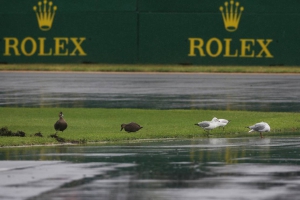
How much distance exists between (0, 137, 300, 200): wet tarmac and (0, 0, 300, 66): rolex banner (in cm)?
2732

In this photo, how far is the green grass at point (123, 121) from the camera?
2031cm

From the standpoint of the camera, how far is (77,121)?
2341 cm

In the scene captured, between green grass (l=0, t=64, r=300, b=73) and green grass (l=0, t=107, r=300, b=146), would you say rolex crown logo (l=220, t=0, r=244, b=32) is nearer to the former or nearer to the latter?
green grass (l=0, t=64, r=300, b=73)

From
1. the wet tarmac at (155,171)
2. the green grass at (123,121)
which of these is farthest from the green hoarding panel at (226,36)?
the wet tarmac at (155,171)

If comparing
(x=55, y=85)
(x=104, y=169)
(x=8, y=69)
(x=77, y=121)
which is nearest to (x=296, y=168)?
(x=104, y=169)

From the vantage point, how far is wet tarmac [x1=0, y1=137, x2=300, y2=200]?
12266mm

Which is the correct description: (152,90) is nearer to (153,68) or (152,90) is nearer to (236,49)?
(153,68)

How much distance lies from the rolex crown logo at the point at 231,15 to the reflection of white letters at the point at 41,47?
275 inches

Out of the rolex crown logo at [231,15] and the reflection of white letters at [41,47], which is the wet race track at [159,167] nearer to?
the rolex crown logo at [231,15]

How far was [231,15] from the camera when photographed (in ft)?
152

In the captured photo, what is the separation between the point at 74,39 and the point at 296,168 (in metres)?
32.9

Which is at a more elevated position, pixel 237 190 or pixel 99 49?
pixel 99 49

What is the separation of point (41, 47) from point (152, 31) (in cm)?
554

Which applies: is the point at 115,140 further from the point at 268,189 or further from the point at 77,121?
the point at 268,189
